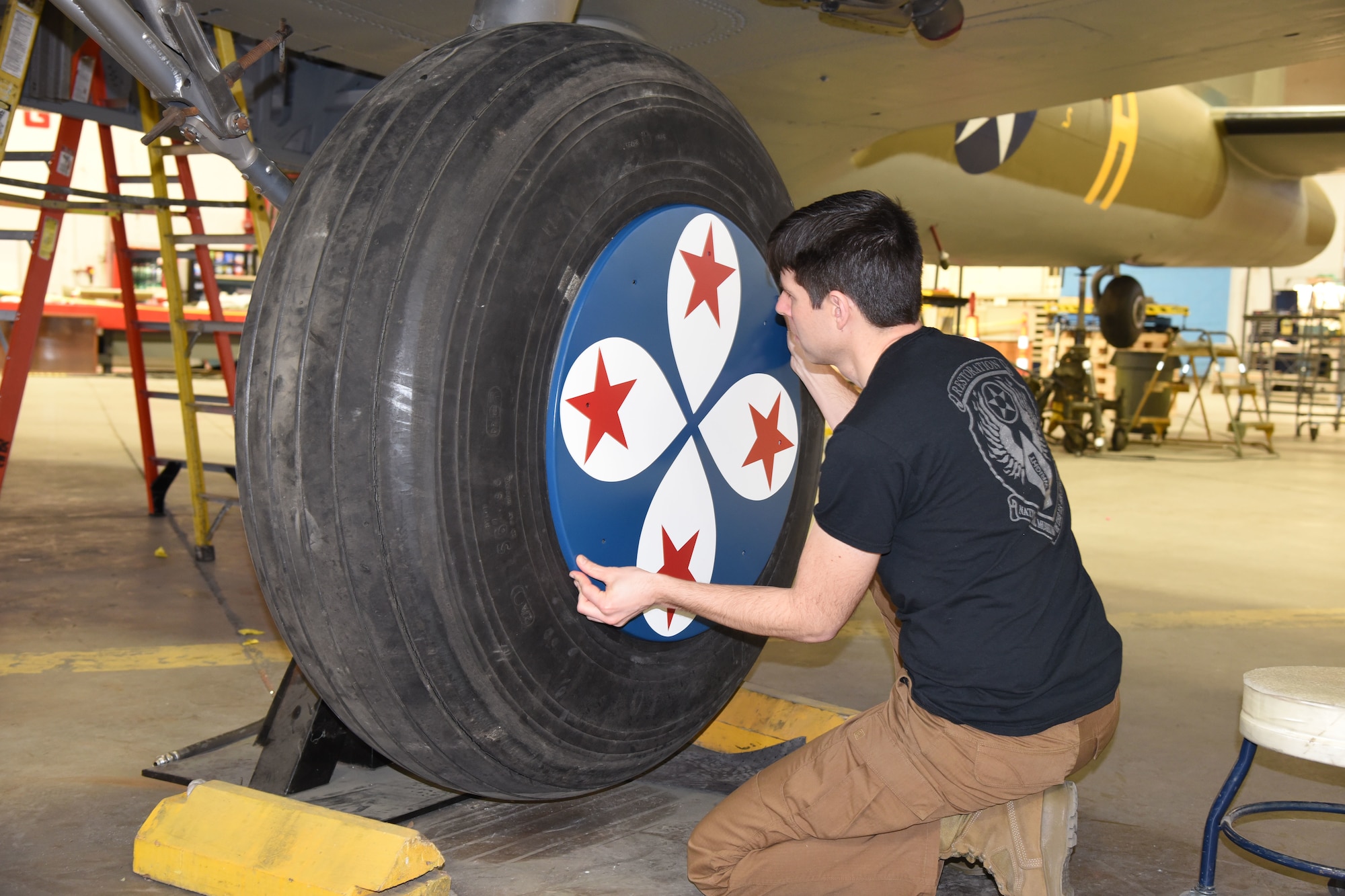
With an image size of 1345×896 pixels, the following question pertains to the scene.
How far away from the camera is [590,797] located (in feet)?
6.77

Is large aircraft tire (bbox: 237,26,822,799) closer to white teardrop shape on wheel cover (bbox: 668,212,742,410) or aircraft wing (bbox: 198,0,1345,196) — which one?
white teardrop shape on wheel cover (bbox: 668,212,742,410)

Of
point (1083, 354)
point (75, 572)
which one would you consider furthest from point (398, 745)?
point (1083, 354)

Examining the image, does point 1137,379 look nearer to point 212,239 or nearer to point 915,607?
point 212,239

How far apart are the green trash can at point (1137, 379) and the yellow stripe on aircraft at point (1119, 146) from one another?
2989mm

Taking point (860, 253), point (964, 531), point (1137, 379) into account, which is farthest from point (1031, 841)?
point (1137, 379)

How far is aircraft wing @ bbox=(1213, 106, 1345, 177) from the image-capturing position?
324 inches

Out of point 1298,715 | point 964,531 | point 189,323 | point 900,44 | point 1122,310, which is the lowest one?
point 1298,715

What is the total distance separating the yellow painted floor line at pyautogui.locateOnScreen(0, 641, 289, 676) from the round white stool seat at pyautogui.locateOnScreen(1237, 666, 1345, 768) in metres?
2.36

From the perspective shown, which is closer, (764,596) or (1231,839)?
(764,596)

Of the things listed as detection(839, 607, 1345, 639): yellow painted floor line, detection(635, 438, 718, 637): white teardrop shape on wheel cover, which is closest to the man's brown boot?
detection(635, 438, 718, 637): white teardrop shape on wheel cover

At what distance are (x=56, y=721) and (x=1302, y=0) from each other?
3.36 m

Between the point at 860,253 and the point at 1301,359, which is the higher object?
the point at 860,253

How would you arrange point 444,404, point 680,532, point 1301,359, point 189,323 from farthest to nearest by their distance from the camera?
1. point 1301,359
2. point 189,323
3. point 680,532
4. point 444,404

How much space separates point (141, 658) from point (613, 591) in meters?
1.92
